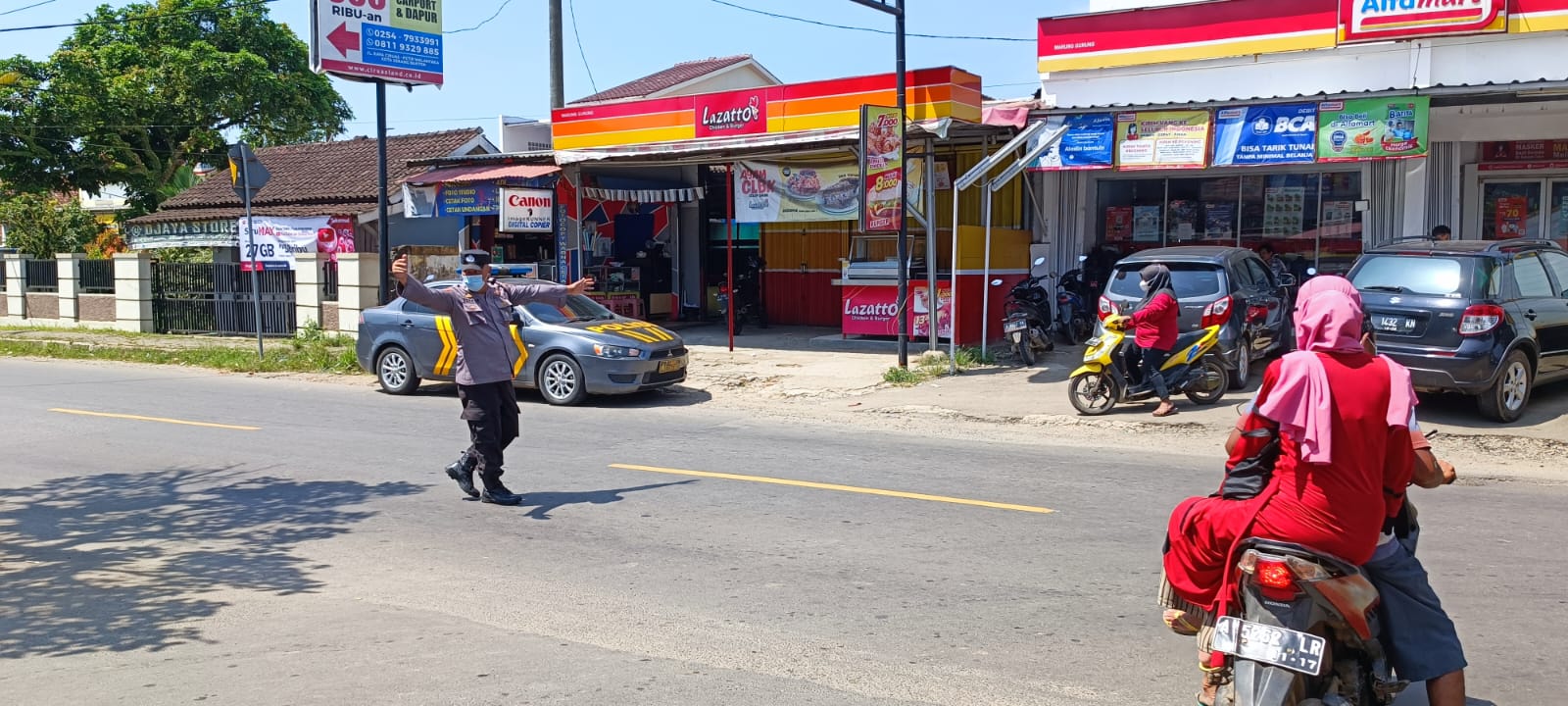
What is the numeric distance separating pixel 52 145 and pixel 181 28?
5.43 metres

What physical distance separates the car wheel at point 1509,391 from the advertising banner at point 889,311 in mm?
7345

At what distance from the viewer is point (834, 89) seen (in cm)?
1683

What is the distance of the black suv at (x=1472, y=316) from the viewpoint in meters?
10.7

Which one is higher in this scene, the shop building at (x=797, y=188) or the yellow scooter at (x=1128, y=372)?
the shop building at (x=797, y=188)

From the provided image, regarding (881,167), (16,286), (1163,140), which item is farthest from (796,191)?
(16,286)

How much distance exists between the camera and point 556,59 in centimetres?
2434

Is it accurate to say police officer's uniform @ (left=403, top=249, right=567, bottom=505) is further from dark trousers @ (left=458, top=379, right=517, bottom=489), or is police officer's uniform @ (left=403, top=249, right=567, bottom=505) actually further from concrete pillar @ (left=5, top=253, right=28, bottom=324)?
concrete pillar @ (left=5, top=253, right=28, bottom=324)

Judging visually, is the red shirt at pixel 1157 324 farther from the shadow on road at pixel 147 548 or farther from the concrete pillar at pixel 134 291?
the concrete pillar at pixel 134 291

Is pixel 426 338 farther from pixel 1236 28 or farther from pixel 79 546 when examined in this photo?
pixel 1236 28

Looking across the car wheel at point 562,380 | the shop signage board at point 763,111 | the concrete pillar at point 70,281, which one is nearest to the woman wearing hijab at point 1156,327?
the shop signage board at point 763,111

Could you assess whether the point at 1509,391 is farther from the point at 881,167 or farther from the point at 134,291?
the point at 134,291

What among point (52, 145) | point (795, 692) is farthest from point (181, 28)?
point (795, 692)

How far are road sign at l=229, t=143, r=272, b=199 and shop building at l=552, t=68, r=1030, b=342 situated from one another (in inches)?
178

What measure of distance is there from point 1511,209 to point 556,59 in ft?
56.1
